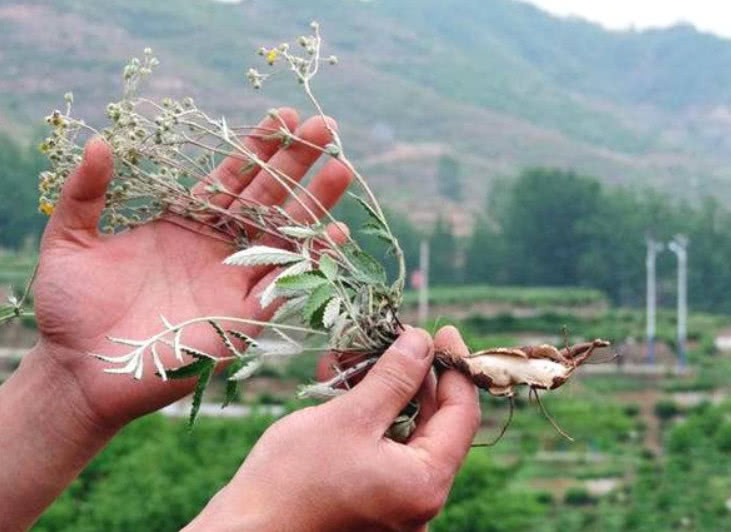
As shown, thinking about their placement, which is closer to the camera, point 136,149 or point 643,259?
point 136,149

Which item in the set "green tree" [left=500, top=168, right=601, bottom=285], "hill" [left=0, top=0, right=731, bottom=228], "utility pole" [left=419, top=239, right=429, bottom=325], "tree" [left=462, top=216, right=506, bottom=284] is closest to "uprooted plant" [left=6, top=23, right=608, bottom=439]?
"utility pole" [left=419, top=239, right=429, bottom=325]

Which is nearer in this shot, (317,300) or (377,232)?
(317,300)

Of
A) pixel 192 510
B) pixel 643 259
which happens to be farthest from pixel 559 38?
pixel 192 510

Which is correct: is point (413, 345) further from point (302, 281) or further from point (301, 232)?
point (301, 232)

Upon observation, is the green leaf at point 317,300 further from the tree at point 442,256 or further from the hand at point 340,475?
the tree at point 442,256

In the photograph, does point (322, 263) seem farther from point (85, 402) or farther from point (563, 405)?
point (563, 405)

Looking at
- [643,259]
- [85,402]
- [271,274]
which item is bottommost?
[643,259]

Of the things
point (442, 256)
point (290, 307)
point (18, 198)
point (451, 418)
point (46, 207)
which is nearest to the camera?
point (451, 418)

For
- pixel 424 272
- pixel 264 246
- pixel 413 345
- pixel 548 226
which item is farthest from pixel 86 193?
pixel 548 226
